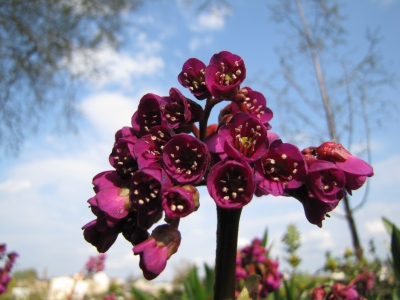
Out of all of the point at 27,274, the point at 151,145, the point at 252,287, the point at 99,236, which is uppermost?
the point at 27,274

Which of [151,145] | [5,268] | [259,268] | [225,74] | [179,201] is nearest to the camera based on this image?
[179,201]

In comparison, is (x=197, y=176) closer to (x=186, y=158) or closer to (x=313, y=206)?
(x=186, y=158)

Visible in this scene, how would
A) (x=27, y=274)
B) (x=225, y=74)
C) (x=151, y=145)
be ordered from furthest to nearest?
(x=27, y=274) < (x=225, y=74) < (x=151, y=145)

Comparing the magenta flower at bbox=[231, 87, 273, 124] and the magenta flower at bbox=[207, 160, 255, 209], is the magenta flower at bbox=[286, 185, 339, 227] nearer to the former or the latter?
the magenta flower at bbox=[207, 160, 255, 209]

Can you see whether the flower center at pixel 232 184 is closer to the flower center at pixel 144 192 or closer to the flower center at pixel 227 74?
the flower center at pixel 144 192

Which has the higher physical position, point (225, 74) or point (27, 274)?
point (27, 274)

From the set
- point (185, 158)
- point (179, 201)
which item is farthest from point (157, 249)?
point (185, 158)

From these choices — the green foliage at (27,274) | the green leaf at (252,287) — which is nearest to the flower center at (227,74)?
the green leaf at (252,287)
